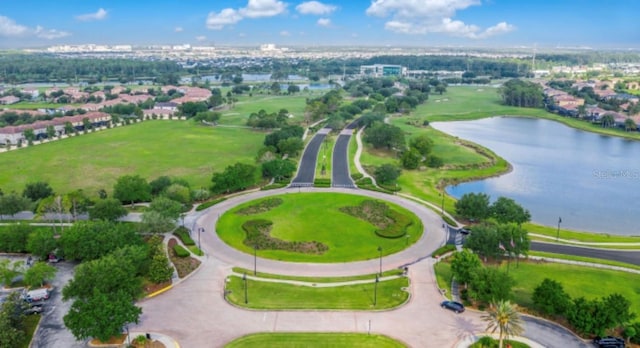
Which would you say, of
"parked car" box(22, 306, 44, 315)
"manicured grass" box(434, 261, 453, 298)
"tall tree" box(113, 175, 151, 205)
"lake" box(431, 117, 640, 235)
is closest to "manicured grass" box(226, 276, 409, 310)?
"manicured grass" box(434, 261, 453, 298)

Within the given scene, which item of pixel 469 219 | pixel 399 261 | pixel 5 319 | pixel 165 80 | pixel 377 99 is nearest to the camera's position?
pixel 5 319

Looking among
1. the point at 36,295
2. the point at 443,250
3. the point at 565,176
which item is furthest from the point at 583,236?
the point at 36,295

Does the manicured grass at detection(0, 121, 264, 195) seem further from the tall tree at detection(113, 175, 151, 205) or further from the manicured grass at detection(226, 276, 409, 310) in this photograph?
the manicured grass at detection(226, 276, 409, 310)

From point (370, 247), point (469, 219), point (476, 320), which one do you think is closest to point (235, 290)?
point (370, 247)

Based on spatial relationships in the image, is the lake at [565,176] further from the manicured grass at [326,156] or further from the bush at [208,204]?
the bush at [208,204]

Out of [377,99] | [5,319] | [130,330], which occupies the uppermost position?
[377,99]

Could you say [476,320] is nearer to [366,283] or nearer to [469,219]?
[366,283]

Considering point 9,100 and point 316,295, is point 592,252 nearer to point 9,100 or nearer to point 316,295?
point 316,295
